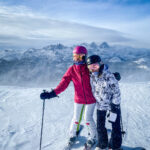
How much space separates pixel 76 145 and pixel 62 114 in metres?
1.62

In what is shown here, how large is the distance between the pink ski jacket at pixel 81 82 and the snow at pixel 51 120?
3.56ft

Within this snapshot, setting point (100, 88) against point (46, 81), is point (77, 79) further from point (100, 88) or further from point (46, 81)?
point (46, 81)

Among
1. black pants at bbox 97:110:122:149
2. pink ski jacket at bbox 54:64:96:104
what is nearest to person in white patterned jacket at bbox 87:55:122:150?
black pants at bbox 97:110:122:149

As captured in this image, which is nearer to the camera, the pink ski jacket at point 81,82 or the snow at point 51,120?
the pink ski jacket at point 81,82

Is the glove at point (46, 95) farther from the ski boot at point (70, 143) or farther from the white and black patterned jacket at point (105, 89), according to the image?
the ski boot at point (70, 143)

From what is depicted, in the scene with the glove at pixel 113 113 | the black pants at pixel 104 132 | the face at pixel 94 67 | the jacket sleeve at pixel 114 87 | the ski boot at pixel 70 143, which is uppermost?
the face at pixel 94 67

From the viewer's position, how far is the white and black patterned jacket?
2.28m

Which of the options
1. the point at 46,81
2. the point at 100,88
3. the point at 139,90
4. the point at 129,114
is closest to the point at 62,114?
the point at 129,114

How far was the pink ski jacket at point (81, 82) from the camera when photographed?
256 centimetres

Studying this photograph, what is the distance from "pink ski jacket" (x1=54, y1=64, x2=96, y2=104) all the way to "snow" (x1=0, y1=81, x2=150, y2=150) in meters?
1.08

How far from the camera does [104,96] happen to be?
2.42 meters

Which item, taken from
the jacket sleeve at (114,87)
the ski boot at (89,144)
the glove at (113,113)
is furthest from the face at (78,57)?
the ski boot at (89,144)

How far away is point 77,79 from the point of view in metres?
2.63

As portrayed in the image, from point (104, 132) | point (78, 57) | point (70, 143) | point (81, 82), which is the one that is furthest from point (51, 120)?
point (78, 57)
